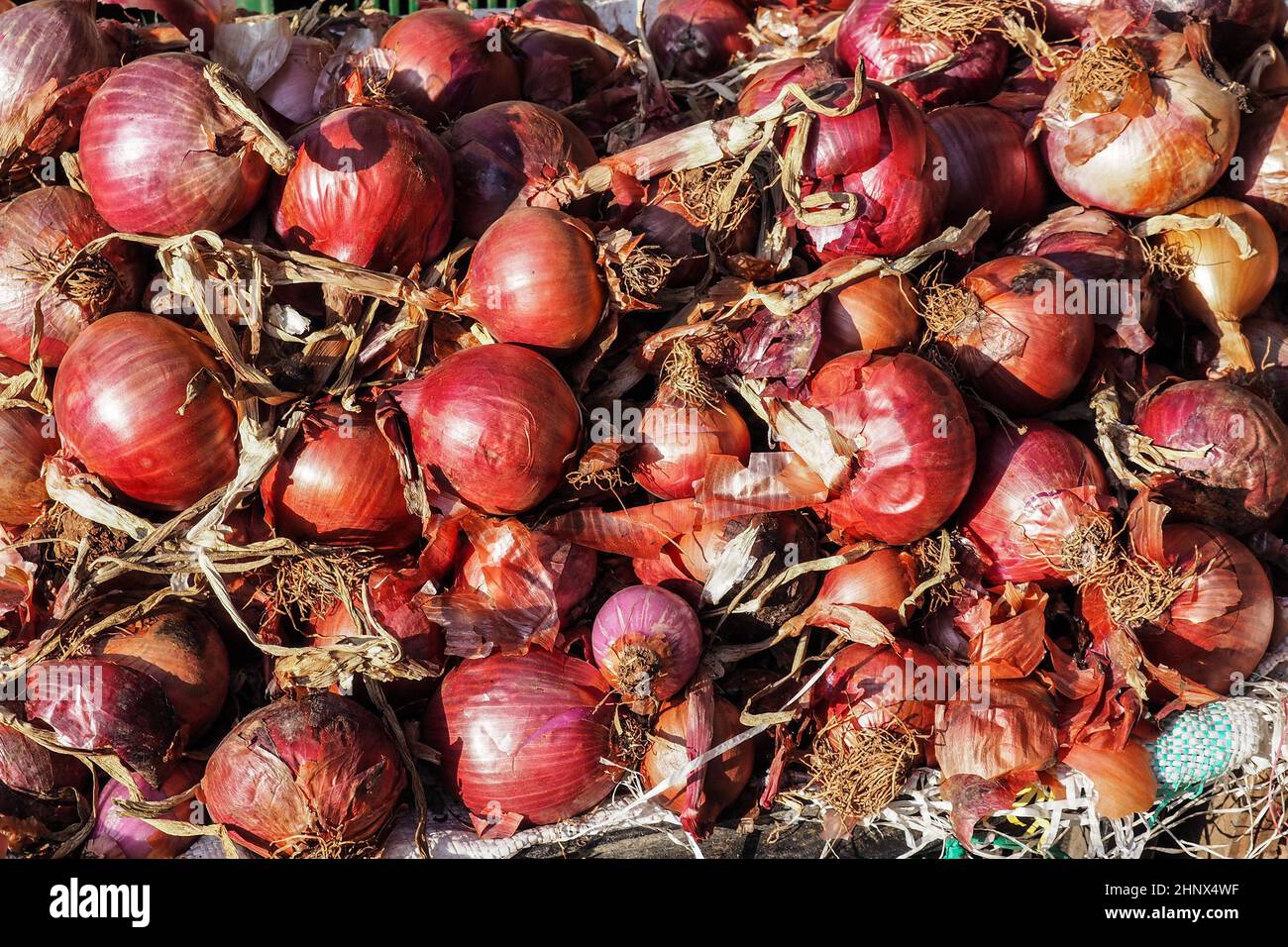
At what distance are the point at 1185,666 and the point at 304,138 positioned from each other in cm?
220

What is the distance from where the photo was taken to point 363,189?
1.93 metres

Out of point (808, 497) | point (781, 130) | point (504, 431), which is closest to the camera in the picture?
point (504, 431)

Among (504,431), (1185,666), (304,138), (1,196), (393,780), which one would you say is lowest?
(393,780)

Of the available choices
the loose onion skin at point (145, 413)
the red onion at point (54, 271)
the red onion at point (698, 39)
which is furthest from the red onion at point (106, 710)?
the red onion at point (698, 39)

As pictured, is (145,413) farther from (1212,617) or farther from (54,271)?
(1212,617)

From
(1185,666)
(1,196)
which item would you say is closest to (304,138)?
(1,196)

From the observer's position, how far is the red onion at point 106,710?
1.82 metres

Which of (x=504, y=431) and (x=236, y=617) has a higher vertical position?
(x=504, y=431)

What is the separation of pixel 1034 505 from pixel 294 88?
6.47 ft

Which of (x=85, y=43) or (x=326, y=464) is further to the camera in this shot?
(x=85, y=43)

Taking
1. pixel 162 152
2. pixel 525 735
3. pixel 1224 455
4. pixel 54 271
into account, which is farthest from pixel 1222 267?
pixel 54 271

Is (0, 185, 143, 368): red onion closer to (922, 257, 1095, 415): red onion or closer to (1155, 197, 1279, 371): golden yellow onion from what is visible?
(922, 257, 1095, 415): red onion

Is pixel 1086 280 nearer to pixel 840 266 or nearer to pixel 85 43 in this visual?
pixel 840 266

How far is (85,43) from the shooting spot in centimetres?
209
